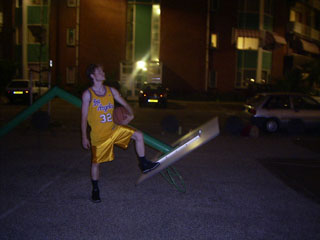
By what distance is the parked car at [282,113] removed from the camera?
13.6 metres

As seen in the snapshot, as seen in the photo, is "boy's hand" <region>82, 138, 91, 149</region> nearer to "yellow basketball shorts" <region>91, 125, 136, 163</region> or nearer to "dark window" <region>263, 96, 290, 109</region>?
"yellow basketball shorts" <region>91, 125, 136, 163</region>

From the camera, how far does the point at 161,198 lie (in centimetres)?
597

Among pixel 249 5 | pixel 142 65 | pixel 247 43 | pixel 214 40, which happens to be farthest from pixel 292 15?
pixel 142 65

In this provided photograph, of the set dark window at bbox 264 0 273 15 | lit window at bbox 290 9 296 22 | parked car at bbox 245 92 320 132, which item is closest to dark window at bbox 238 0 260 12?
dark window at bbox 264 0 273 15

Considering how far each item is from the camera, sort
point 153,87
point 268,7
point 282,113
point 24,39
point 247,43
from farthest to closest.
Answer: point 268,7, point 247,43, point 24,39, point 153,87, point 282,113

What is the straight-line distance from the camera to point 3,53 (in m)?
37.0

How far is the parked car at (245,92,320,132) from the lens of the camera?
1365cm

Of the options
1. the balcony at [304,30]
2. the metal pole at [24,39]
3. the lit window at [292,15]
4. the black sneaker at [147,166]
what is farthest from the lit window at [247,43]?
the black sneaker at [147,166]

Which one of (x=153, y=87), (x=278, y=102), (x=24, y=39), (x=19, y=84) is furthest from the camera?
(x=24, y=39)

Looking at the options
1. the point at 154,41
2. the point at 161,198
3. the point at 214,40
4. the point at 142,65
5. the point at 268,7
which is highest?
the point at 268,7

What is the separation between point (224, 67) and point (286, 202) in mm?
29054

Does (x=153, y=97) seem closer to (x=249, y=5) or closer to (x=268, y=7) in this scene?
(x=249, y=5)

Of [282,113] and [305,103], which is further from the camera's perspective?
[305,103]

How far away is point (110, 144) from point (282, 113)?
31.6ft
